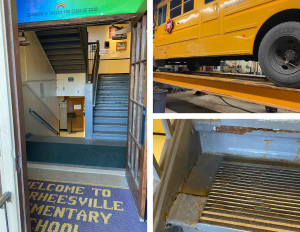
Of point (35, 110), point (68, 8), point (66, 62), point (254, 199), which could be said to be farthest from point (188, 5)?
point (66, 62)

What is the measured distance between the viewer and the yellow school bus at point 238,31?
169 cm

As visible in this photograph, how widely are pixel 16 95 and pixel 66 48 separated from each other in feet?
18.0

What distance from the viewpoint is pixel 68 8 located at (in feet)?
10.2

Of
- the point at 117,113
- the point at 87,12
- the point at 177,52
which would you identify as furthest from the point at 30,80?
the point at 177,52

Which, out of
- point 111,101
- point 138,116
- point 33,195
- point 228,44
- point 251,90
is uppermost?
point 228,44

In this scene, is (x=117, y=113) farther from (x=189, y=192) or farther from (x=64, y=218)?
(x=189, y=192)

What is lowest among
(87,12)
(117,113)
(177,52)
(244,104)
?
(117,113)

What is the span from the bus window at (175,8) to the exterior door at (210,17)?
51 cm

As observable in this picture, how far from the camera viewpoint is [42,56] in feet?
21.4

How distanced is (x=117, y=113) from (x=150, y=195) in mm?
4051

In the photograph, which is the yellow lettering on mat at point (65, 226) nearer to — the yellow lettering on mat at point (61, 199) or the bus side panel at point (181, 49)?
the yellow lettering on mat at point (61, 199)

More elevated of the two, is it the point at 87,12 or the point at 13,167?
the point at 87,12

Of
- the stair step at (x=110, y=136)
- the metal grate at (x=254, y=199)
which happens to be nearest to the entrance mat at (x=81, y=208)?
the metal grate at (x=254, y=199)

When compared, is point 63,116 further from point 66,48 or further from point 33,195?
point 33,195
